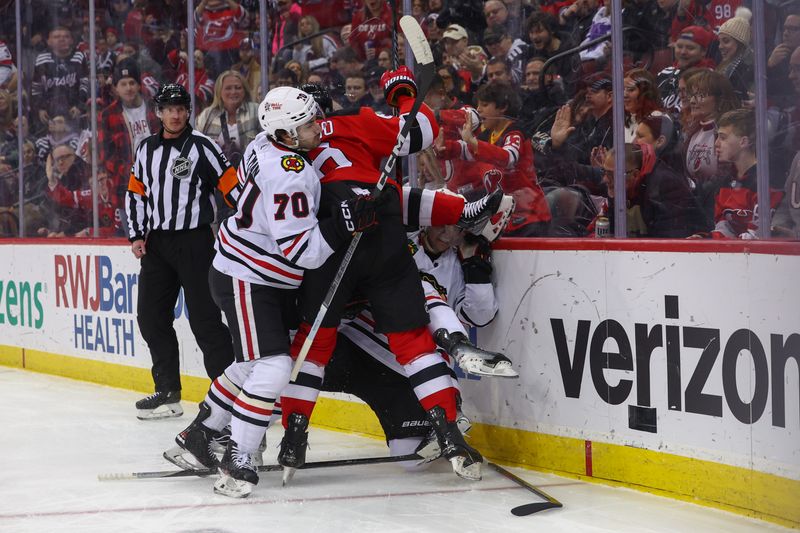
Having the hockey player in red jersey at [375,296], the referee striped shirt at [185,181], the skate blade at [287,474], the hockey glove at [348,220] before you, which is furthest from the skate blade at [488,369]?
the referee striped shirt at [185,181]

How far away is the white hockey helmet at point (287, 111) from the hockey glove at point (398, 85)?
385mm

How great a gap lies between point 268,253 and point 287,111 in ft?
1.36

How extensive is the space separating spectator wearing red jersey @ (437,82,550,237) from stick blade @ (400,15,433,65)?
0.62m

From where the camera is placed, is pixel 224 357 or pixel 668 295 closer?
pixel 668 295

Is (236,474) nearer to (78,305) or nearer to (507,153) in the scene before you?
(507,153)

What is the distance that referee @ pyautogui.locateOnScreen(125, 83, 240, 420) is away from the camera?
14.8 ft

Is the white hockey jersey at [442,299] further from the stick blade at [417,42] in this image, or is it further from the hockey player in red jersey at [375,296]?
the stick blade at [417,42]

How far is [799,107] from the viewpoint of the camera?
329cm

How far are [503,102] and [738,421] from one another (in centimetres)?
166

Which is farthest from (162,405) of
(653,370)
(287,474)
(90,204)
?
(653,370)

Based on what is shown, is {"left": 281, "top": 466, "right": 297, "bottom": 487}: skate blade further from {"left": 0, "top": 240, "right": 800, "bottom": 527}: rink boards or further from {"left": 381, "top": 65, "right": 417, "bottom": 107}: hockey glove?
{"left": 381, "top": 65, "right": 417, "bottom": 107}: hockey glove

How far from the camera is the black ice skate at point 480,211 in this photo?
11.8 ft

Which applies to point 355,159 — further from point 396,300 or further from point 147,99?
point 147,99

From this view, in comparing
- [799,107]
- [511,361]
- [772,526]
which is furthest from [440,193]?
[772,526]
